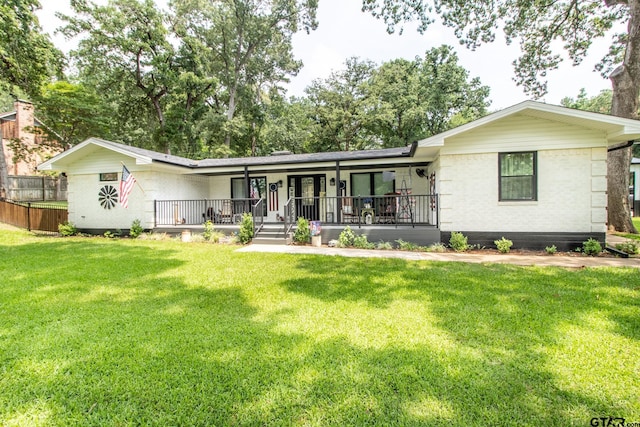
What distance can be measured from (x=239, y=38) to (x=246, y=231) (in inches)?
771

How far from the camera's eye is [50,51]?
47.0ft

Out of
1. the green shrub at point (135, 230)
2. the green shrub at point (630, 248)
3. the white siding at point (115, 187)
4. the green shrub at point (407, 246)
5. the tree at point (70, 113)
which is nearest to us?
the green shrub at point (630, 248)

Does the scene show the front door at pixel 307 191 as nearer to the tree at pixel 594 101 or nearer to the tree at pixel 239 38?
the tree at pixel 239 38

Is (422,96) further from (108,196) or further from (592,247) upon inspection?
(108,196)

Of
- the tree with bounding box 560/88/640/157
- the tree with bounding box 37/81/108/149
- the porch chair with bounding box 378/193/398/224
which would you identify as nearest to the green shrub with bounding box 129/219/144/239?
the porch chair with bounding box 378/193/398/224

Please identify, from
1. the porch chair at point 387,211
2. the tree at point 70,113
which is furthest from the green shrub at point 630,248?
the tree at point 70,113

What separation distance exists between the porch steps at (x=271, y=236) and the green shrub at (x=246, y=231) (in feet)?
0.71

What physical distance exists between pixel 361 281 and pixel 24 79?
758 inches

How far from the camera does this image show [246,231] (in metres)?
9.59

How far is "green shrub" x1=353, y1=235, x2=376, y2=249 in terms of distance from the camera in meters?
8.36

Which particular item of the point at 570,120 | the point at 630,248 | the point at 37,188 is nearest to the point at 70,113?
the point at 37,188

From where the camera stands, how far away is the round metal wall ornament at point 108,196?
11.3m

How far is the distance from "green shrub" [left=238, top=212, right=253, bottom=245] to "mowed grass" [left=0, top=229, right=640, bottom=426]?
4.33 m

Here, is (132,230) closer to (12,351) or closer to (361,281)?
(12,351)
